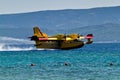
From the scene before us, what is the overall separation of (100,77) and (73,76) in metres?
3.25

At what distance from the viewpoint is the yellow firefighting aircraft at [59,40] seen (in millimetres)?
149250

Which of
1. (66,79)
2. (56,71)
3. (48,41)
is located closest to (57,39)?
(48,41)

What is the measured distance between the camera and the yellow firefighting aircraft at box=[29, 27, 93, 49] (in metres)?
149

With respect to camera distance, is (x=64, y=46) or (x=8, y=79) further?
(x=64, y=46)

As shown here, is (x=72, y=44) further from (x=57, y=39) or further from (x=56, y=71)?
(x=56, y=71)

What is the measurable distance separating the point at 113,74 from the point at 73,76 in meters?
4.63

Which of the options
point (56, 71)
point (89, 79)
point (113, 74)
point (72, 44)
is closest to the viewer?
point (89, 79)

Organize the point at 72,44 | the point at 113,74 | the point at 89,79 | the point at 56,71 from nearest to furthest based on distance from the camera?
1. the point at 89,79
2. the point at 113,74
3. the point at 56,71
4. the point at 72,44

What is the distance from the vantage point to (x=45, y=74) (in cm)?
6056

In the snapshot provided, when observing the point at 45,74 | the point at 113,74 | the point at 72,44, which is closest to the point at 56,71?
the point at 45,74

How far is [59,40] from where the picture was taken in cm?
15450

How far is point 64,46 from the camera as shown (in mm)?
158250

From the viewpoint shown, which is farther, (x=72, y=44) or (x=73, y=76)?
(x=72, y=44)

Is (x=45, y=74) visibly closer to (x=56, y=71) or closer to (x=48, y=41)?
(x=56, y=71)
